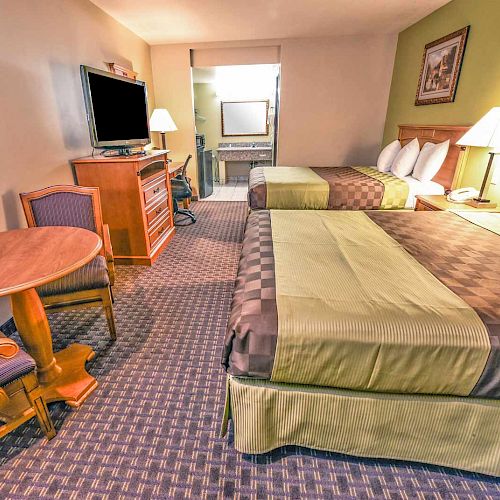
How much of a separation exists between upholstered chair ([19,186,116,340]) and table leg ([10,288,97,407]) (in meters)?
0.24

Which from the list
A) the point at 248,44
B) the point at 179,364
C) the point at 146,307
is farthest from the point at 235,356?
the point at 248,44

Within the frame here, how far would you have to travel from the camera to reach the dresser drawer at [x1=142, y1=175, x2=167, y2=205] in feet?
9.68

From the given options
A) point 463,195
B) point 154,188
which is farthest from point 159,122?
point 463,195

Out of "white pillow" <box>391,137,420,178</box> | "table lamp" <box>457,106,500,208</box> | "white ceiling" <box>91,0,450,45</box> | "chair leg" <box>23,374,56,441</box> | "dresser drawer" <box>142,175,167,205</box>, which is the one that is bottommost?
"chair leg" <box>23,374,56,441</box>

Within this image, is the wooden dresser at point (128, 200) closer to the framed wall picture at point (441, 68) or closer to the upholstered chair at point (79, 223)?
the upholstered chair at point (79, 223)

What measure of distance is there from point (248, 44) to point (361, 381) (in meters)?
5.01

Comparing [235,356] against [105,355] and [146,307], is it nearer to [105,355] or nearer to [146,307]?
[105,355]

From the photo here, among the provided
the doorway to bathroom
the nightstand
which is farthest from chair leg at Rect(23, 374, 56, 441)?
the doorway to bathroom

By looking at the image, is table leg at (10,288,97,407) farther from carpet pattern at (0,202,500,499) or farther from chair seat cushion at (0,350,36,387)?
chair seat cushion at (0,350,36,387)

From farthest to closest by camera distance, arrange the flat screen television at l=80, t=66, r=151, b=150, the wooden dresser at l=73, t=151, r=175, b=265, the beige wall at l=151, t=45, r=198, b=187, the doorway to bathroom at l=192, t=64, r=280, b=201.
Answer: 1. the doorway to bathroom at l=192, t=64, r=280, b=201
2. the beige wall at l=151, t=45, r=198, b=187
3. the wooden dresser at l=73, t=151, r=175, b=265
4. the flat screen television at l=80, t=66, r=151, b=150

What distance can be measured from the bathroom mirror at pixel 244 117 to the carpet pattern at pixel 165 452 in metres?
5.92

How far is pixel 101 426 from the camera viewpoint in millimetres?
1432

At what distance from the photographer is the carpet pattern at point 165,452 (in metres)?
1.19

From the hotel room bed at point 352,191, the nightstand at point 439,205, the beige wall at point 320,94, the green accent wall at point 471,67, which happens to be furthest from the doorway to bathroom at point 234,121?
the nightstand at point 439,205
